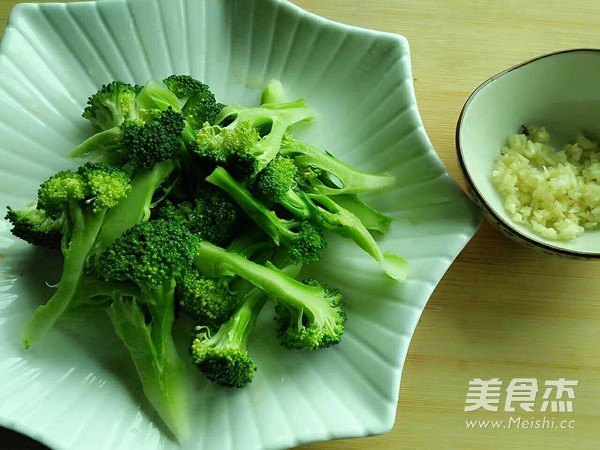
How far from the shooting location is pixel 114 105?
1367 millimetres

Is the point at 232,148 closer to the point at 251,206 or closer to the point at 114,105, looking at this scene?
the point at 251,206

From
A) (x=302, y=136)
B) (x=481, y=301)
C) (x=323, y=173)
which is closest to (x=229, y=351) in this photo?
(x=323, y=173)

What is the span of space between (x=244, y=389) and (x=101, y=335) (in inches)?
14.4

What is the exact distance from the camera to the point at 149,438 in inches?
49.8

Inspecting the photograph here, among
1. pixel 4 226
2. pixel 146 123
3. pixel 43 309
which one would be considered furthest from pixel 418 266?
pixel 4 226

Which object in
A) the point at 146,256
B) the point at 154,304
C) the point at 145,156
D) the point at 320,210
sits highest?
the point at 145,156

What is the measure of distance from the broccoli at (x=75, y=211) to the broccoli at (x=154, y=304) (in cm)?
6

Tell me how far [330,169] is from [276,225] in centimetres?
21

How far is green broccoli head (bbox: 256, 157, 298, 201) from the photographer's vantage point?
4.21ft

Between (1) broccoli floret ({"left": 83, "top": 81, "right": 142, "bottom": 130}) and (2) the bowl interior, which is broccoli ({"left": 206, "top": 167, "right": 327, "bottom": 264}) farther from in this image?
(2) the bowl interior

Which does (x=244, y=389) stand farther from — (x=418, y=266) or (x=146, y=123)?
(x=146, y=123)

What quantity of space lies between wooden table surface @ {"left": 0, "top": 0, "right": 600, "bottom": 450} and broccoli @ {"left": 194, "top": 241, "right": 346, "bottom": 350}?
33 centimetres

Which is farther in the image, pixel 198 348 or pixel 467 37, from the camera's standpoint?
pixel 467 37

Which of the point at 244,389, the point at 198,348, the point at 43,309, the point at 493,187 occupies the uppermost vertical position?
the point at 43,309
